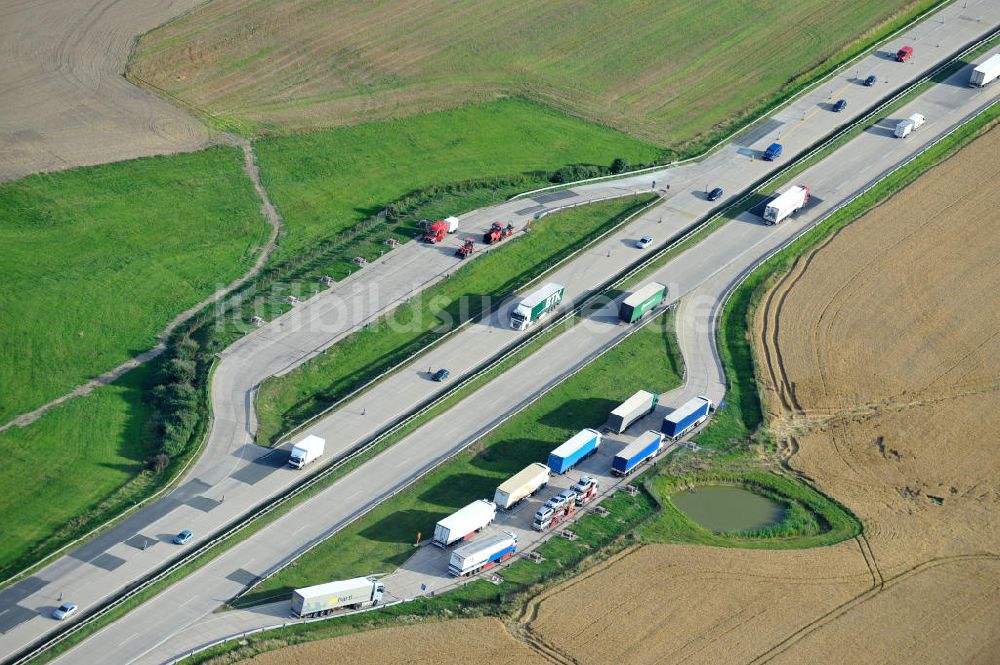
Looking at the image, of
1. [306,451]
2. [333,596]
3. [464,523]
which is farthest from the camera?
[306,451]

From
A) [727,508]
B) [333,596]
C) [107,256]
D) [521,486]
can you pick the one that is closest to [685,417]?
[727,508]

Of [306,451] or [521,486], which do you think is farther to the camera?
[306,451]

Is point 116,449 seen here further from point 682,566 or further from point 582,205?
point 582,205

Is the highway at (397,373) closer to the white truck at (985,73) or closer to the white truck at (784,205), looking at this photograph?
the white truck at (985,73)

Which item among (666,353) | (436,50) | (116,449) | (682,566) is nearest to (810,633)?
(682,566)

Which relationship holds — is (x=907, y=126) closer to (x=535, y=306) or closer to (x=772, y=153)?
(x=772, y=153)
